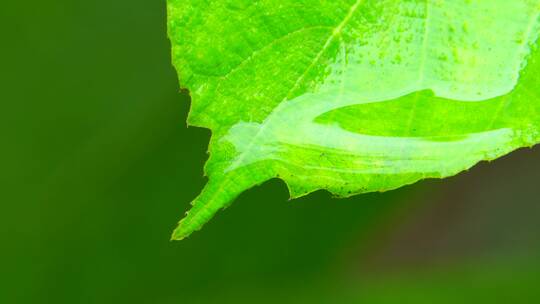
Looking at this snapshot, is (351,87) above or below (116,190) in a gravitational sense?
above

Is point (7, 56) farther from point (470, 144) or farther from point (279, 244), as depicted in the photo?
point (470, 144)

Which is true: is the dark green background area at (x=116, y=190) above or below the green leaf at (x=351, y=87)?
below

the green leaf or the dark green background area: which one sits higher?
the green leaf

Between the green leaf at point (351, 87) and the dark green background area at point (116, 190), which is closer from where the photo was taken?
the green leaf at point (351, 87)

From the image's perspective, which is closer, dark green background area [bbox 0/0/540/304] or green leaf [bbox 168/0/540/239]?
green leaf [bbox 168/0/540/239]
